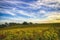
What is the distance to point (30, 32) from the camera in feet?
6.75

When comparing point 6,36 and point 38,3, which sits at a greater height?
point 38,3

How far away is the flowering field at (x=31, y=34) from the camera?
2.03 metres

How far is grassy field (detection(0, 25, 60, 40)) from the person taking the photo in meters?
2.03

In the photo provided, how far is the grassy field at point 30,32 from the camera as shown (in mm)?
2033

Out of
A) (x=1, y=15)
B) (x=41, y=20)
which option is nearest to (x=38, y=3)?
(x=41, y=20)

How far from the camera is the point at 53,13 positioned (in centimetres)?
208

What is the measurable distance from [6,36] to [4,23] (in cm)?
19

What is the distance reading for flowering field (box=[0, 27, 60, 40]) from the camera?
80.0 inches

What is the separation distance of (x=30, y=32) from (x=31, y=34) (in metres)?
0.03

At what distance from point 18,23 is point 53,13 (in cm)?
51

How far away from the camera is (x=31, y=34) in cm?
205

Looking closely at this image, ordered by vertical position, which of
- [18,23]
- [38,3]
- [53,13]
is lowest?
[18,23]

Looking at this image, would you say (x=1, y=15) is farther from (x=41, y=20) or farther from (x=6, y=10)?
(x=41, y=20)

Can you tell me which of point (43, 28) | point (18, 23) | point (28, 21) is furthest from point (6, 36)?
point (43, 28)
